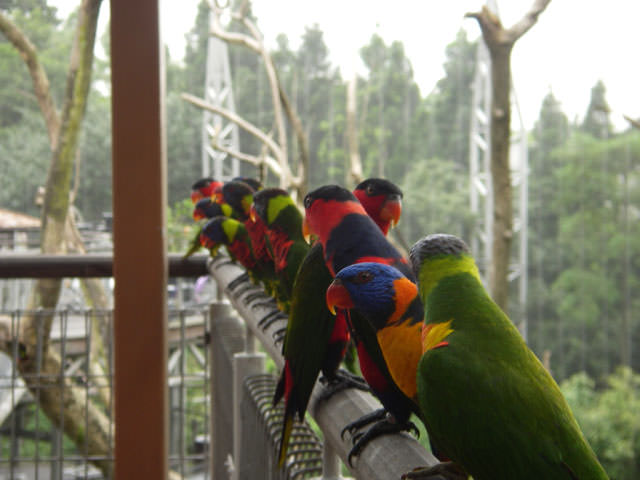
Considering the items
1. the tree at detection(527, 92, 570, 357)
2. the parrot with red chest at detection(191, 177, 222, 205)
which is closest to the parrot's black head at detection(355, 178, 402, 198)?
the parrot with red chest at detection(191, 177, 222, 205)

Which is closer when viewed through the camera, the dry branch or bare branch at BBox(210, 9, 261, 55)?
the dry branch

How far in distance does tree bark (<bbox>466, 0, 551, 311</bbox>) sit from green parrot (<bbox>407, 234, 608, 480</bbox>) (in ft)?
6.06

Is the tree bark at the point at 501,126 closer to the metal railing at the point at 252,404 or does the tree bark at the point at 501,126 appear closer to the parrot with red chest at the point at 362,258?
the metal railing at the point at 252,404

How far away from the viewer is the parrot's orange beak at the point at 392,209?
28.3 inches

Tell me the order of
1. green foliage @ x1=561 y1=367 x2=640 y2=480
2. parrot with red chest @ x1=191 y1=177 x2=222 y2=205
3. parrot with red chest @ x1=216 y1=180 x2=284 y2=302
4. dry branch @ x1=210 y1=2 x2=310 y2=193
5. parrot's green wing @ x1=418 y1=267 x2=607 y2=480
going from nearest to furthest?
1. parrot's green wing @ x1=418 y1=267 x2=607 y2=480
2. parrot with red chest @ x1=216 y1=180 x2=284 y2=302
3. parrot with red chest @ x1=191 y1=177 x2=222 y2=205
4. dry branch @ x1=210 y1=2 x2=310 y2=193
5. green foliage @ x1=561 y1=367 x2=640 y2=480

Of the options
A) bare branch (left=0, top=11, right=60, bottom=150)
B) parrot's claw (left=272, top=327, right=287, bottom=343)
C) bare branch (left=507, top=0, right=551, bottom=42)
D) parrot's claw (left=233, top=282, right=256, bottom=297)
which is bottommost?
parrot's claw (left=272, top=327, right=287, bottom=343)

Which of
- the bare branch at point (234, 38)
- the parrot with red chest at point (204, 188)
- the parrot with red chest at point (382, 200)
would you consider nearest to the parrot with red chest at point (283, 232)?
the parrot with red chest at point (382, 200)

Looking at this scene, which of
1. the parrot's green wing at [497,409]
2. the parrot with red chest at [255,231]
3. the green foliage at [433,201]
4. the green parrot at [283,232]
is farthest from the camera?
the green foliage at [433,201]

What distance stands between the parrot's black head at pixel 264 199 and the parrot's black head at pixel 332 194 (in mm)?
373

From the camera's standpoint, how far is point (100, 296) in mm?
3588

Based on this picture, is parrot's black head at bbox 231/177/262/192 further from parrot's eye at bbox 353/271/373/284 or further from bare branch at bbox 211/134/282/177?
bare branch at bbox 211/134/282/177

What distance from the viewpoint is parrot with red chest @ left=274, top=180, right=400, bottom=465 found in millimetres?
560

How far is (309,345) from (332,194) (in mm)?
152

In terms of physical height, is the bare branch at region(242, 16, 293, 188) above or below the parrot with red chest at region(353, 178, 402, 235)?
above
